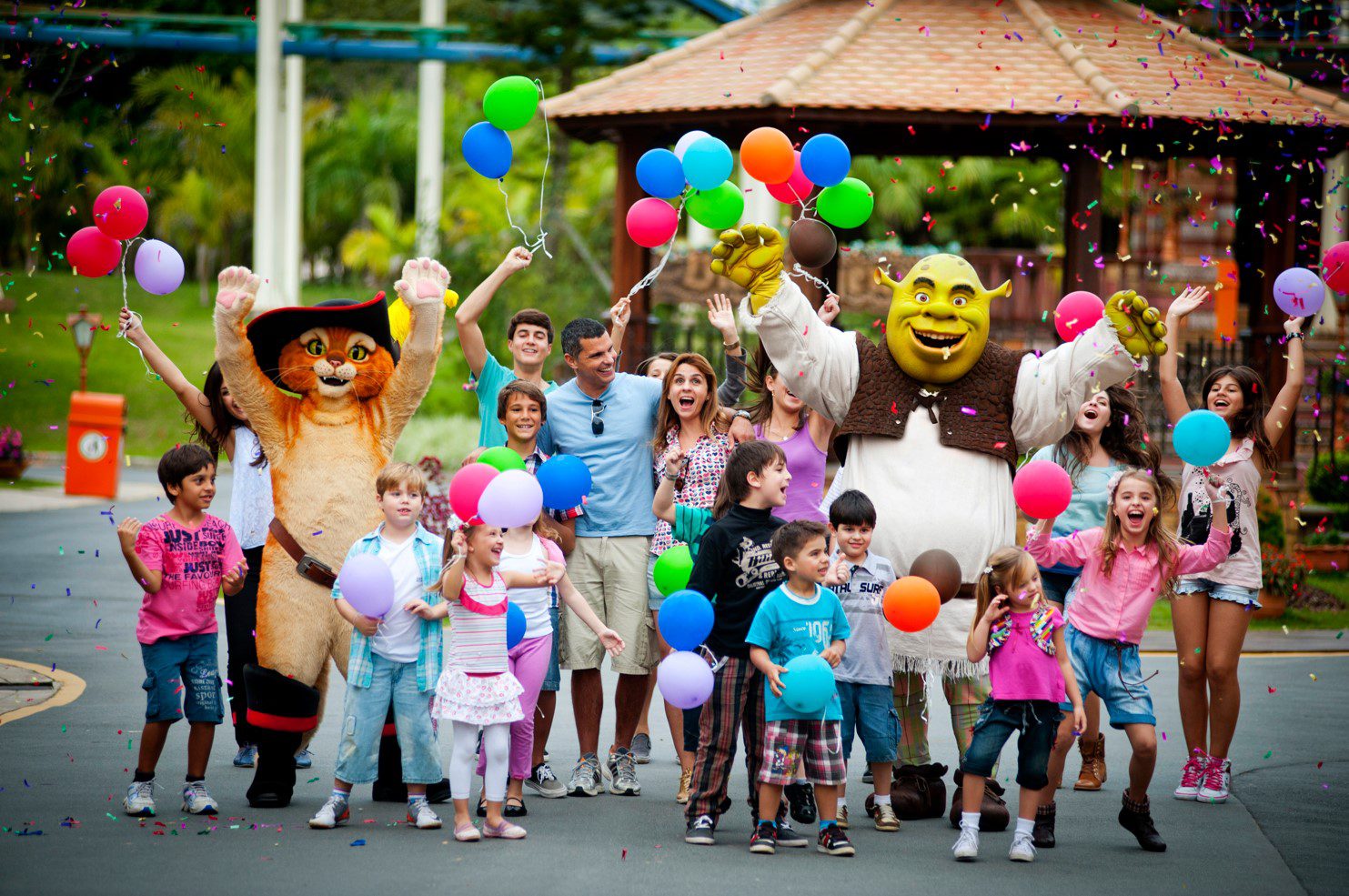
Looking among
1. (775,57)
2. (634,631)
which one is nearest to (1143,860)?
(634,631)

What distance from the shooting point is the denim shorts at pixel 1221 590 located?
6.29 m

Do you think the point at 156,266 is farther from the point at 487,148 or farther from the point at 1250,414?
the point at 1250,414

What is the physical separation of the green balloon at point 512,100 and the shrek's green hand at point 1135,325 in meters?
2.46

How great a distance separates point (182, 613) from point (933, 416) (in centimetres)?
296

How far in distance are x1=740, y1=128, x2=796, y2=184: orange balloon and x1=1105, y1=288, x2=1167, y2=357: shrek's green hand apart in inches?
55.7

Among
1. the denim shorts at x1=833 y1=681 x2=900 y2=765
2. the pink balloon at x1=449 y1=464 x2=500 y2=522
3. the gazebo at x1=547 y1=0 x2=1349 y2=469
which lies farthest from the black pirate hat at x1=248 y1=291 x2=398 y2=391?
the gazebo at x1=547 y1=0 x2=1349 y2=469

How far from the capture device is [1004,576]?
5.41m

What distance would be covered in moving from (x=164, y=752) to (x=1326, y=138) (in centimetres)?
951

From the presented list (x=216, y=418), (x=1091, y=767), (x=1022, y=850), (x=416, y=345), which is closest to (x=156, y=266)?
(x=216, y=418)

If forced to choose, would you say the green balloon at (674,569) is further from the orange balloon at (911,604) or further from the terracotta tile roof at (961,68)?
the terracotta tile roof at (961,68)

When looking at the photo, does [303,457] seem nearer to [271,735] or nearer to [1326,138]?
[271,735]

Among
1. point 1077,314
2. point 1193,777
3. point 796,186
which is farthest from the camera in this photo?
point 796,186

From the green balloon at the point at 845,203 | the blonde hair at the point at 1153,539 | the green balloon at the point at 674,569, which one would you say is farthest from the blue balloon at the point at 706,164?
the blonde hair at the point at 1153,539

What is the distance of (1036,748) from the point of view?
5.38m
